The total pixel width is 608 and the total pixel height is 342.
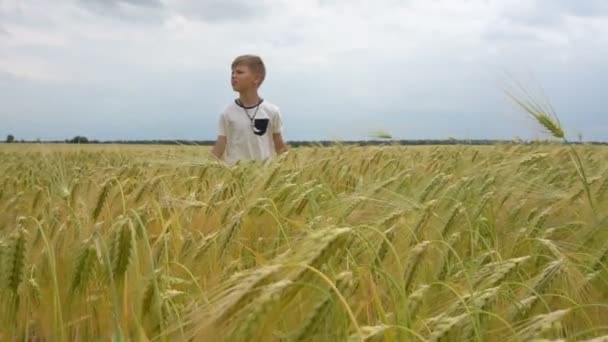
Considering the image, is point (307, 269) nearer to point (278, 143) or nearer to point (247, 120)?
point (247, 120)

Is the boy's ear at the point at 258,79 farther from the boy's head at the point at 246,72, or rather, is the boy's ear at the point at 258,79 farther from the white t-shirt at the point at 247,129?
the white t-shirt at the point at 247,129

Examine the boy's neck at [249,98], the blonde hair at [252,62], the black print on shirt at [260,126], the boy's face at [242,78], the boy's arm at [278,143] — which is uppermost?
the blonde hair at [252,62]

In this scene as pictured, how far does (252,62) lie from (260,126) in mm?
502

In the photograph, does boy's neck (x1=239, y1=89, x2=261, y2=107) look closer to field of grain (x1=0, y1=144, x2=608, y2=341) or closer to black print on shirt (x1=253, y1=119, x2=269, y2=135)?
black print on shirt (x1=253, y1=119, x2=269, y2=135)

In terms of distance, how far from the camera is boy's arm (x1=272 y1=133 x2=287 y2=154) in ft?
18.5

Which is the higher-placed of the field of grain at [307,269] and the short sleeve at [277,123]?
the short sleeve at [277,123]

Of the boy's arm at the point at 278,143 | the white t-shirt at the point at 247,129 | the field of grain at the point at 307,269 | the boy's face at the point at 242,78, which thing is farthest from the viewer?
the boy's arm at the point at 278,143

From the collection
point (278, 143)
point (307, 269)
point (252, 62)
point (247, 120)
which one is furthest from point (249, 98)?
point (307, 269)

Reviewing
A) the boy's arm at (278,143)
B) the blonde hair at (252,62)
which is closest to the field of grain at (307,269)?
the blonde hair at (252,62)

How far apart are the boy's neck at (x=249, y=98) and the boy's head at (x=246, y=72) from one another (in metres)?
0.05

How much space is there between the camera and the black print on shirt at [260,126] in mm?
5438

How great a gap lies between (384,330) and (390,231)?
0.78 metres

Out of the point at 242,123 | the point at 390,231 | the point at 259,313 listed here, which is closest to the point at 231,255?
the point at 390,231

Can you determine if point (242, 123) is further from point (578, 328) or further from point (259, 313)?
point (259, 313)
